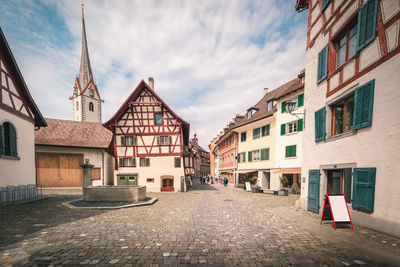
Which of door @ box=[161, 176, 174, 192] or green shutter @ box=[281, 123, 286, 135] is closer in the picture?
green shutter @ box=[281, 123, 286, 135]

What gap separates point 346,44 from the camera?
6676mm

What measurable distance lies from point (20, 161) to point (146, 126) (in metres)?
9.15

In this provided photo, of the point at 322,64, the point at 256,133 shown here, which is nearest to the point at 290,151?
the point at 256,133

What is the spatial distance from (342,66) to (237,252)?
7.94 metres

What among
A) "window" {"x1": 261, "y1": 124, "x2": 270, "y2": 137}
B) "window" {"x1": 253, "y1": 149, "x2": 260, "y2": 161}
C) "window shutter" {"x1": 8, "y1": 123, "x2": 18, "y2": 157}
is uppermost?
"window" {"x1": 261, "y1": 124, "x2": 270, "y2": 137}

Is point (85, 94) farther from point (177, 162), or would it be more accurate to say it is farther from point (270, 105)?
point (270, 105)

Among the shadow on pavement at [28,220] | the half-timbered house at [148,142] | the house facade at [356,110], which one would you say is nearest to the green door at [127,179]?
the half-timbered house at [148,142]

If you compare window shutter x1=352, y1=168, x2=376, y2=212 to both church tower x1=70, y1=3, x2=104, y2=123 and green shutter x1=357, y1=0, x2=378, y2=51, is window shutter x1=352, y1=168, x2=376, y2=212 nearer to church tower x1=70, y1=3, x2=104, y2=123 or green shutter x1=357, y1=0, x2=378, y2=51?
green shutter x1=357, y1=0, x2=378, y2=51

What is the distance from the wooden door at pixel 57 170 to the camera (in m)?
16.6

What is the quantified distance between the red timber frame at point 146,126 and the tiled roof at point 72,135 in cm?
361

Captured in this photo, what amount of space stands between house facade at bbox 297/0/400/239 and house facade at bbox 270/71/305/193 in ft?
21.8

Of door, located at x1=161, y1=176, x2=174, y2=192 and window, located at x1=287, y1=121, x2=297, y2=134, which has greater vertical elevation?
window, located at x1=287, y1=121, x2=297, y2=134

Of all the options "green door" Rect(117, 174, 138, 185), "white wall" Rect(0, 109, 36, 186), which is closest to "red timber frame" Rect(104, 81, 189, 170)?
"green door" Rect(117, 174, 138, 185)

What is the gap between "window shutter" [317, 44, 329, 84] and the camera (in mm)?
7426
